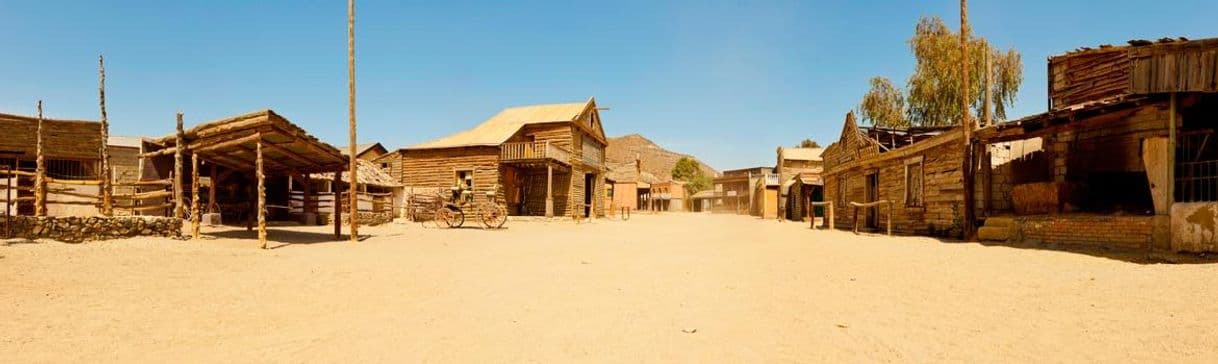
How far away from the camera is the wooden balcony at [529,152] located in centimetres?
2722

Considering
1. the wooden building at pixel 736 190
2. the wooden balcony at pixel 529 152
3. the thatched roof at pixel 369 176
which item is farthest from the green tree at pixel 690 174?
the thatched roof at pixel 369 176

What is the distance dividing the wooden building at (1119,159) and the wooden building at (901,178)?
904 mm

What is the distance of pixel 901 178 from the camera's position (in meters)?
18.0

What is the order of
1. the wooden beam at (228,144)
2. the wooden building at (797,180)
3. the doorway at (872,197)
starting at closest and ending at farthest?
the wooden beam at (228,144), the doorway at (872,197), the wooden building at (797,180)

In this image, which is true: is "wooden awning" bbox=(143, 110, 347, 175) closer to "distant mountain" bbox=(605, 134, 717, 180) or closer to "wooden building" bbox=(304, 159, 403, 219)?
"wooden building" bbox=(304, 159, 403, 219)

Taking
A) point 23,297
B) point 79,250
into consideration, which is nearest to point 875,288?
point 23,297

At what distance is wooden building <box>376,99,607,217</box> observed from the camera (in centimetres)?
2834

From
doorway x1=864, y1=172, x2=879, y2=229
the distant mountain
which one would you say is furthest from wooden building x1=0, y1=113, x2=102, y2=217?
the distant mountain

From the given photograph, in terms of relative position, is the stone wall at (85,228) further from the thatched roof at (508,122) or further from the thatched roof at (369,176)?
the thatched roof at (508,122)

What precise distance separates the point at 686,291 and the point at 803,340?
7.33 feet

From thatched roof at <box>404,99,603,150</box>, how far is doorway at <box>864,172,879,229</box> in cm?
1555

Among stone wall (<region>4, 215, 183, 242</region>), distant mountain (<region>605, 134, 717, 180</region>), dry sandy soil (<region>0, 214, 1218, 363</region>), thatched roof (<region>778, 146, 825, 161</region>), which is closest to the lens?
dry sandy soil (<region>0, 214, 1218, 363</region>)

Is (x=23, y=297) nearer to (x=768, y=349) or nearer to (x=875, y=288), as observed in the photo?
(x=768, y=349)

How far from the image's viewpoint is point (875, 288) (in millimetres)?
6617
